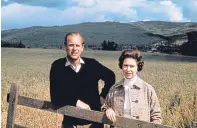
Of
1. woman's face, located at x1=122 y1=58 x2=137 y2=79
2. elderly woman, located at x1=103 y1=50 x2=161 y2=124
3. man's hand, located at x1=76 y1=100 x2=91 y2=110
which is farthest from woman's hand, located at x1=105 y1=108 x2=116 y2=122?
man's hand, located at x1=76 y1=100 x2=91 y2=110

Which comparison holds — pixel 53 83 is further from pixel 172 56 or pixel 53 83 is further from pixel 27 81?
pixel 172 56

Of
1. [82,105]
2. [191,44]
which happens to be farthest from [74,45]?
[191,44]

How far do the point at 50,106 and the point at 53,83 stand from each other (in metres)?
0.39

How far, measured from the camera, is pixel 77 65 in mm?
3568

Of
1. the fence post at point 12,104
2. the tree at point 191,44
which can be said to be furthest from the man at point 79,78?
the tree at point 191,44

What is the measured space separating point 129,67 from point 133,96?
237 millimetres

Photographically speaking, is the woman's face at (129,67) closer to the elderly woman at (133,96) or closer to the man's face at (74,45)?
the elderly woman at (133,96)

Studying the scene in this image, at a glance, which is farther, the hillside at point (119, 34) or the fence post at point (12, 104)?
the hillside at point (119, 34)

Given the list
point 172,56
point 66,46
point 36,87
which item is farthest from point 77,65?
point 172,56

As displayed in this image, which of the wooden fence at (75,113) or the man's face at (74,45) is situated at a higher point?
the man's face at (74,45)

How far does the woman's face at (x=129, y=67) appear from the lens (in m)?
3.07

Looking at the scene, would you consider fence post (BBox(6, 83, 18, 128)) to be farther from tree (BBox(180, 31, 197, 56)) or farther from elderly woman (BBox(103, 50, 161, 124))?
tree (BBox(180, 31, 197, 56))

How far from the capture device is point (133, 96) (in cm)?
315

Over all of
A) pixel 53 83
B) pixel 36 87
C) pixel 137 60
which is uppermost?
pixel 137 60
